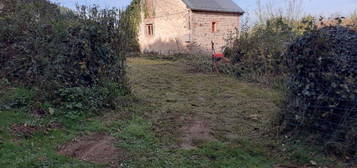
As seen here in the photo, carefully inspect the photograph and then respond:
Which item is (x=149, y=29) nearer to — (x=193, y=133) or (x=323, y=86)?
(x=193, y=133)

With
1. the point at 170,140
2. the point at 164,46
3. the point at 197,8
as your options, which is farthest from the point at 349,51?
the point at 164,46

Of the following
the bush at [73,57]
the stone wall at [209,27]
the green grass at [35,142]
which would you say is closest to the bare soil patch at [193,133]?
the green grass at [35,142]

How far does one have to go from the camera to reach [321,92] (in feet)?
11.7

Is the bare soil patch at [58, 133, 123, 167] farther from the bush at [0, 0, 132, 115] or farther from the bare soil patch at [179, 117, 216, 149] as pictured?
the bush at [0, 0, 132, 115]

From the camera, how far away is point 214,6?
56.2 feet

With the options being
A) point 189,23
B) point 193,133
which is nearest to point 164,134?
point 193,133

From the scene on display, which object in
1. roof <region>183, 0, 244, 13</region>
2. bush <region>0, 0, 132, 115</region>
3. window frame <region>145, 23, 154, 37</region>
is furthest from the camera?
window frame <region>145, 23, 154, 37</region>

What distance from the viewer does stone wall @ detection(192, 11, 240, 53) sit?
53.8 feet

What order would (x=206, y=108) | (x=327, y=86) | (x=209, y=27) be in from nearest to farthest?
→ 1. (x=327, y=86)
2. (x=206, y=108)
3. (x=209, y=27)

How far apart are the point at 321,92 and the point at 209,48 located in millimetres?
13737

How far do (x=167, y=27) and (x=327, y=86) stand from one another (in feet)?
48.9

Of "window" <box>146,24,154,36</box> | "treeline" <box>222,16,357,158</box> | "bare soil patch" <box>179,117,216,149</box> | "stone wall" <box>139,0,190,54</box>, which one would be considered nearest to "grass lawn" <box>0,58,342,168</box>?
"bare soil patch" <box>179,117,216,149</box>

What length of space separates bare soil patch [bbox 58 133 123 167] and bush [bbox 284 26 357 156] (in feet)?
8.11

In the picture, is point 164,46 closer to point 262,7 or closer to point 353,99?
point 262,7
